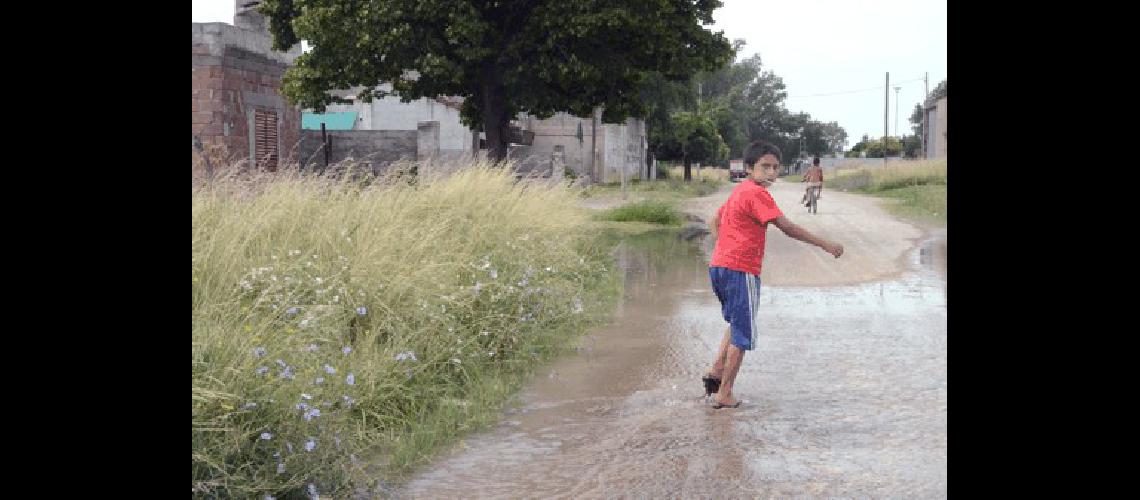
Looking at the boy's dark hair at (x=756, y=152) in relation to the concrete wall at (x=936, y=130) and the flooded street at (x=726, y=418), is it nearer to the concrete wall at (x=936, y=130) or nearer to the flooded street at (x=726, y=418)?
the flooded street at (x=726, y=418)

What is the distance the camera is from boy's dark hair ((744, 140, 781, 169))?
6461 millimetres

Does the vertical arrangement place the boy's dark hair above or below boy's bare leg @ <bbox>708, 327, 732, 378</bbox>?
above

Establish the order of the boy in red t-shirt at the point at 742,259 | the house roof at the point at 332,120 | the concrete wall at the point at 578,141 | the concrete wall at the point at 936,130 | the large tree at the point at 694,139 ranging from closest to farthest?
the boy in red t-shirt at the point at 742,259 < the house roof at the point at 332,120 < the concrete wall at the point at 578,141 < the large tree at the point at 694,139 < the concrete wall at the point at 936,130

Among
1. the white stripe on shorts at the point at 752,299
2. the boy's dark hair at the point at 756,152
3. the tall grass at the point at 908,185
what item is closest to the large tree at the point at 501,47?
the tall grass at the point at 908,185

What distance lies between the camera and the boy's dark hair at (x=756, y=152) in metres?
6.46

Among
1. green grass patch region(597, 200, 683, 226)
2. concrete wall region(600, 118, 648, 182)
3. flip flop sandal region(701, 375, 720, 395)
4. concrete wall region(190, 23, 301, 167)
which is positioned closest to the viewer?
flip flop sandal region(701, 375, 720, 395)

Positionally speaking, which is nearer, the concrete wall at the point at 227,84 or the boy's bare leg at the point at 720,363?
A: the boy's bare leg at the point at 720,363

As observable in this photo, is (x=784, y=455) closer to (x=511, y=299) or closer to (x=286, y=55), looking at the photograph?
(x=511, y=299)

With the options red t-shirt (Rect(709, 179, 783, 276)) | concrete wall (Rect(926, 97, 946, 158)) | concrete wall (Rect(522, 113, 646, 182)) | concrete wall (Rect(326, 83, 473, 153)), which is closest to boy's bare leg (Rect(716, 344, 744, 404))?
red t-shirt (Rect(709, 179, 783, 276))

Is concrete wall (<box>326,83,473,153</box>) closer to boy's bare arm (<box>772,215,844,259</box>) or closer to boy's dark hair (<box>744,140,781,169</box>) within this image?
boy's dark hair (<box>744,140,781,169</box>)

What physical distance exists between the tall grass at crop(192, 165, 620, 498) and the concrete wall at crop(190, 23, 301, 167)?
29.4 ft

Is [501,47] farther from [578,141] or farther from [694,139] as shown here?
[694,139]

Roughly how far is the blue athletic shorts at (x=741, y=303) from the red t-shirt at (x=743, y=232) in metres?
0.05
